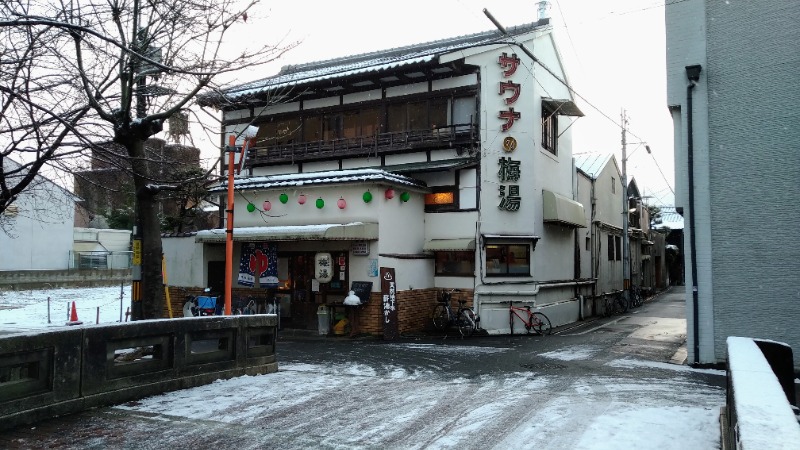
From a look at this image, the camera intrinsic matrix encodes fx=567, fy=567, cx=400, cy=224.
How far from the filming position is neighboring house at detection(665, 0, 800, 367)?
11.5 m

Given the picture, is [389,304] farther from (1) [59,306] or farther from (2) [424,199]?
(1) [59,306]

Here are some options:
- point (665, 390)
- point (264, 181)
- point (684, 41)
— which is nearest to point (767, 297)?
point (665, 390)

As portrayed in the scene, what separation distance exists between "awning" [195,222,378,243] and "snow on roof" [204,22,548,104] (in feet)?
14.0

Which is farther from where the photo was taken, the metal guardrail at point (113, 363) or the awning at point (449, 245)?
the awning at point (449, 245)

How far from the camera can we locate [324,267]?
→ 59.1 feet

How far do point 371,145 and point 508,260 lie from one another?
6.33 metres

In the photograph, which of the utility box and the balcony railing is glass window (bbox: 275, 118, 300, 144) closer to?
the balcony railing

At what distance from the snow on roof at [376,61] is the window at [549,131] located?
10.4 feet

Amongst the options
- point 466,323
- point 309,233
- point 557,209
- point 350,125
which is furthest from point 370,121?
point 466,323

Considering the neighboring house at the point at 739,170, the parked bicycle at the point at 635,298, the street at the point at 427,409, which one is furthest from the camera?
the parked bicycle at the point at 635,298

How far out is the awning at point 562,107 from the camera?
67.8ft

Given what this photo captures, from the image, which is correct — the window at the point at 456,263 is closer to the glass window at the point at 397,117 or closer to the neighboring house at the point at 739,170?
the glass window at the point at 397,117

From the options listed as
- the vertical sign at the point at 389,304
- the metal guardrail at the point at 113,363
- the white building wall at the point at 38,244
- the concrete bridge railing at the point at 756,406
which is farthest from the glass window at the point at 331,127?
the white building wall at the point at 38,244

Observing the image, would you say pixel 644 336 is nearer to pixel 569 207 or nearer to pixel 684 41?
pixel 569 207
